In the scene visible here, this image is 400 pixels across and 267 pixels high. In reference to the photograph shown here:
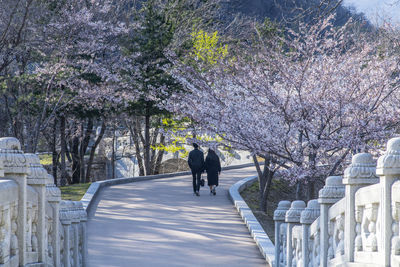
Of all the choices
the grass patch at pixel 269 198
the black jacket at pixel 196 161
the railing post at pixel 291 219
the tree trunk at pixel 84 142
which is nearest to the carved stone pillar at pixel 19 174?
the railing post at pixel 291 219

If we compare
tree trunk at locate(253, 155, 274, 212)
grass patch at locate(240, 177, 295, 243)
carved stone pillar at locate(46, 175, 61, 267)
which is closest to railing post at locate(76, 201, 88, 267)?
carved stone pillar at locate(46, 175, 61, 267)

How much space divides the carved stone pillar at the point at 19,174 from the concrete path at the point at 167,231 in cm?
475

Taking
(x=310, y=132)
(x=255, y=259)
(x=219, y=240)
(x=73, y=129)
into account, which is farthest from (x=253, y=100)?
(x=73, y=129)

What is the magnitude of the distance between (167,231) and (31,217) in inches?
302

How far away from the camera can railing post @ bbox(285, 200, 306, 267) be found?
8.81 meters

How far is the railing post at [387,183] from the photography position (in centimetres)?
512

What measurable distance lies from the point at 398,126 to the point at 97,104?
1436cm

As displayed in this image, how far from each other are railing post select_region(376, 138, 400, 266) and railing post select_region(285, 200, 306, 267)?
3.50 metres

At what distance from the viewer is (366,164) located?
6.06 m

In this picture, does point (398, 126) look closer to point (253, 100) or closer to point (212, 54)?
point (253, 100)

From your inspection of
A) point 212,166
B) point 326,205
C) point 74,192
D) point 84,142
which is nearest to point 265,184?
point 212,166

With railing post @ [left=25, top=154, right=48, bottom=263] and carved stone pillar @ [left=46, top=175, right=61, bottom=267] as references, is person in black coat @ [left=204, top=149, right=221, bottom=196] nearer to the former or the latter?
carved stone pillar @ [left=46, top=175, right=61, bottom=267]

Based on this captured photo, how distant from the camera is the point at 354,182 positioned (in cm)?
602

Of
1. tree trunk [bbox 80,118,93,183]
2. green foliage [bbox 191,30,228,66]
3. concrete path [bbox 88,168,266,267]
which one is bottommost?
concrete path [bbox 88,168,266,267]
